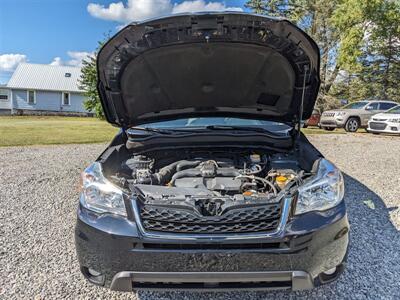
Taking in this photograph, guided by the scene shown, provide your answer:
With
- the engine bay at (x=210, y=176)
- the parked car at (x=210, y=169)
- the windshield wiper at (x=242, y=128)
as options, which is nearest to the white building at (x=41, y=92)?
the parked car at (x=210, y=169)

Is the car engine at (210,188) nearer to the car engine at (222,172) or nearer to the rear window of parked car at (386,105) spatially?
the car engine at (222,172)

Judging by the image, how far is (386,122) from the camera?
13484 millimetres

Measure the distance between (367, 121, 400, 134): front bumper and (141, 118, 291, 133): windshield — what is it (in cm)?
1188

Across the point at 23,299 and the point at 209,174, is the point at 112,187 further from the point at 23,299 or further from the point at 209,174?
the point at 23,299

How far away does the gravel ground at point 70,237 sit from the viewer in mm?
2686

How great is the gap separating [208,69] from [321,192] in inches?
64.7

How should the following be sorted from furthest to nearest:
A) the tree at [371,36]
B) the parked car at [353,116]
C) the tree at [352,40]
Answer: the tree at [352,40] → the tree at [371,36] → the parked car at [353,116]

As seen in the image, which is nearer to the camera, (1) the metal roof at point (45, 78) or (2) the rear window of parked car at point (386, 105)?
(2) the rear window of parked car at point (386, 105)

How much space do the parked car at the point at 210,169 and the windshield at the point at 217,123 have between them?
0.07 feet

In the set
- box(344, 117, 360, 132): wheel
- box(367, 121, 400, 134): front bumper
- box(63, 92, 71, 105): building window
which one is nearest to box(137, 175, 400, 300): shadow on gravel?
box(367, 121, 400, 134): front bumper

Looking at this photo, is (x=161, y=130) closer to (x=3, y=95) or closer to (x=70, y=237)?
(x=70, y=237)

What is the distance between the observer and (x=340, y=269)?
2201 millimetres

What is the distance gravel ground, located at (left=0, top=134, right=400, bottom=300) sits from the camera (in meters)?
2.69

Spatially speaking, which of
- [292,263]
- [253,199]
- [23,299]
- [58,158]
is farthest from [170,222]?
[58,158]
